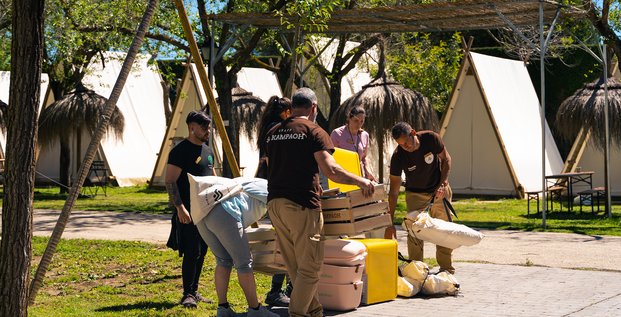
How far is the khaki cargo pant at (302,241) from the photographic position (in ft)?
25.1

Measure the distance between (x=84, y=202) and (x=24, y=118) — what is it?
659 inches

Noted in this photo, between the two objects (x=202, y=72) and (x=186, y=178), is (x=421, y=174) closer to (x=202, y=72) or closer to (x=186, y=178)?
(x=202, y=72)

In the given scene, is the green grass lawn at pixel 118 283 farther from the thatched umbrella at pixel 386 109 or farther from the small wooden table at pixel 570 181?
the thatched umbrella at pixel 386 109

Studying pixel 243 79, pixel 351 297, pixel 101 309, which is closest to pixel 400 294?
pixel 351 297

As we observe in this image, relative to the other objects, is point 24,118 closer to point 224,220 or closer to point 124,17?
point 224,220

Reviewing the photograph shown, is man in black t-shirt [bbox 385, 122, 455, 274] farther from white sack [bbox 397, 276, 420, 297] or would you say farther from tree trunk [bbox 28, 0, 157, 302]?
tree trunk [bbox 28, 0, 157, 302]

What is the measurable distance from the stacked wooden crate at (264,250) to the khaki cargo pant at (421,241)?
6.27 feet

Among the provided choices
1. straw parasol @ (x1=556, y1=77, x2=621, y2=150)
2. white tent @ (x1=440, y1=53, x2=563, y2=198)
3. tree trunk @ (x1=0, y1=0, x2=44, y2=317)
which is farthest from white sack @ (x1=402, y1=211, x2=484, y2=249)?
white tent @ (x1=440, y1=53, x2=563, y2=198)

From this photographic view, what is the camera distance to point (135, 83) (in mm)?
31969

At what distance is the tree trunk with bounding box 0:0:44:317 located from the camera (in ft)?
23.2

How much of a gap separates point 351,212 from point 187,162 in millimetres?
1521

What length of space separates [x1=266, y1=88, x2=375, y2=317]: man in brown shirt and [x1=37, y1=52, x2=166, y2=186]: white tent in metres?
22.3

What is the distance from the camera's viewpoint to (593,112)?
20000 millimetres

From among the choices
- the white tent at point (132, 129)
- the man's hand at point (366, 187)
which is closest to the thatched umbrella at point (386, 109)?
the white tent at point (132, 129)
